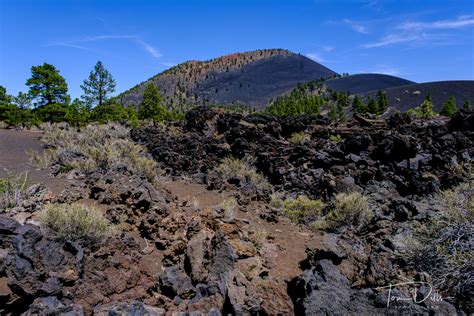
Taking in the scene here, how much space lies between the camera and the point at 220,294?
3688 millimetres

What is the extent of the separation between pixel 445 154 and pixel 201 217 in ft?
25.7

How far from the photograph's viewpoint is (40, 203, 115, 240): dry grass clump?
4727 mm

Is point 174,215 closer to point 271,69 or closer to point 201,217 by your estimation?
point 201,217

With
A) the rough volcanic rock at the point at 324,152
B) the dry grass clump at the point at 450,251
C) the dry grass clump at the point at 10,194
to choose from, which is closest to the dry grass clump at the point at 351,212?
the rough volcanic rock at the point at 324,152

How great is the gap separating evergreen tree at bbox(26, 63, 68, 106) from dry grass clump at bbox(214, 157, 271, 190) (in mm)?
15374

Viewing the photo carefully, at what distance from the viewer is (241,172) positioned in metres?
10.9

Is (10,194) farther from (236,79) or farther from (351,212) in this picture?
(236,79)

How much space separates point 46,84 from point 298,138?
1733cm

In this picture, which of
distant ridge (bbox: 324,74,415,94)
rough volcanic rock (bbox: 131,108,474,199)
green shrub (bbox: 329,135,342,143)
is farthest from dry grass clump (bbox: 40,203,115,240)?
distant ridge (bbox: 324,74,415,94)

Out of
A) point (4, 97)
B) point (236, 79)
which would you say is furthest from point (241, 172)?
point (236, 79)

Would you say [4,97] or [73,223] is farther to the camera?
[4,97]

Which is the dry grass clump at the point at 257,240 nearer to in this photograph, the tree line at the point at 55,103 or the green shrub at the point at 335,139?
the green shrub at the point at 335,139

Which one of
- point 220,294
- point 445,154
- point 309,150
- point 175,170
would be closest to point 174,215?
point 220,294
